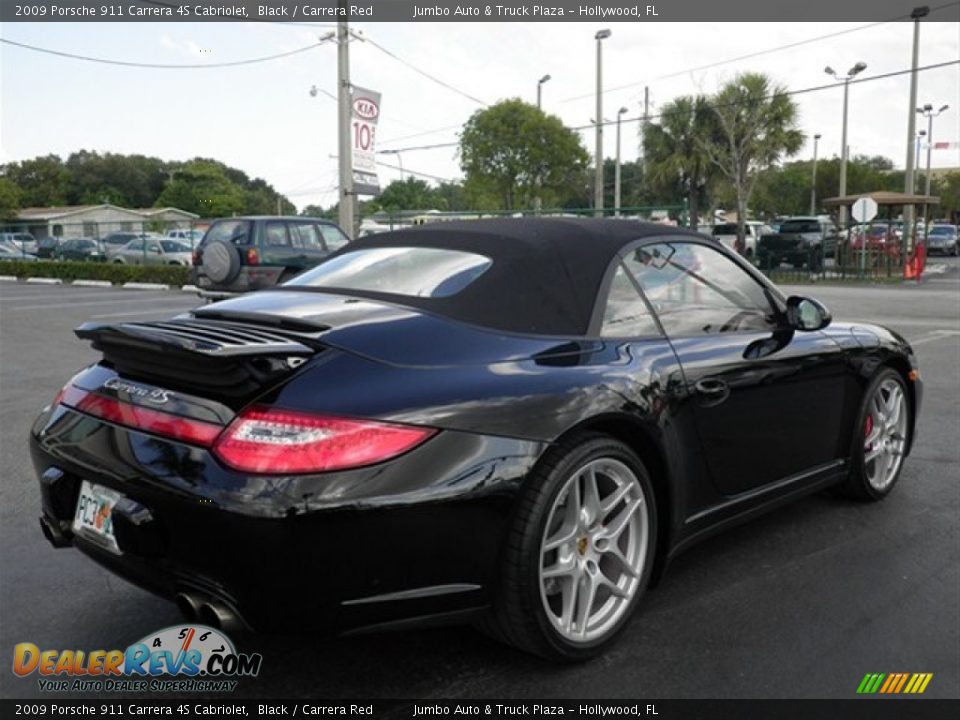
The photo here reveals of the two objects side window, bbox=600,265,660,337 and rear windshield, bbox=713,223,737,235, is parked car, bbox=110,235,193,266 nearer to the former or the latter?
rear windshield, bbox=713,223,737,235

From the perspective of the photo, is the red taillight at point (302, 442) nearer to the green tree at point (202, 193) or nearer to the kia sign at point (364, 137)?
the kia sign at point (364, 137)

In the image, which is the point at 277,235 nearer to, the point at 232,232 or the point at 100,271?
the point at 232,232

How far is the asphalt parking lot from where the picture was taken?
2.59m

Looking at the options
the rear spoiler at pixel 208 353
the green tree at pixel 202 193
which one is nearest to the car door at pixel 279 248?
the rear spoiler at pixel 208 353

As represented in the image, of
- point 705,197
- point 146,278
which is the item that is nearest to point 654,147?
point 705,197

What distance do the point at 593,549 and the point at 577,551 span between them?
8cm

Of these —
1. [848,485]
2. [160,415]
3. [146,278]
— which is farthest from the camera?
[146,278]

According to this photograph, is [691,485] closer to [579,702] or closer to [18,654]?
[579,702]

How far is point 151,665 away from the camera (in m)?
2.72

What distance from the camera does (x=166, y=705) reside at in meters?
2.51

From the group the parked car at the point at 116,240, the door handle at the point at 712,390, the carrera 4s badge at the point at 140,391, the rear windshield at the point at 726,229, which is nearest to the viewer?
the carrera 4s badge at the point at 140,391

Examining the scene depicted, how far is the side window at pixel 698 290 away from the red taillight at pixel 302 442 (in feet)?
4.57

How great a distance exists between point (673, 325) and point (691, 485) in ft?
2.03

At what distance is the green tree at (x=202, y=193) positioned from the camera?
299ft
